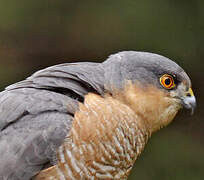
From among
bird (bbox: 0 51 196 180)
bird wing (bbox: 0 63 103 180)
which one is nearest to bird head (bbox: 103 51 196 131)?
bird (bbox: 0 51 196 180)

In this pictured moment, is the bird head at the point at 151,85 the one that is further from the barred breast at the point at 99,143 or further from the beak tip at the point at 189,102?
the barred breast at the point at 99,143

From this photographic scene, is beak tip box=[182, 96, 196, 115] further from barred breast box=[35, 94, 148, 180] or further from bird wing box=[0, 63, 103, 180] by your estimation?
bird wing box=[0, 63, 103, 180]

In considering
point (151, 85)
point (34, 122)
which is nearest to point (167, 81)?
point (151, 85)

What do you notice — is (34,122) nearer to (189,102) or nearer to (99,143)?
(99,143)

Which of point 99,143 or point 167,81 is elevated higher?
point 167,81

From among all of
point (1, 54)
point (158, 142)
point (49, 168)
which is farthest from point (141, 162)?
point (49, 168)

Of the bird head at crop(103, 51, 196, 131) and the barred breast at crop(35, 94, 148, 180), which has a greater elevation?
the bird head at crop(103, 51, 196, 131)

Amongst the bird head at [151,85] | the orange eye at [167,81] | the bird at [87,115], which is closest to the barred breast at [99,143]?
the bird at [87,115]
